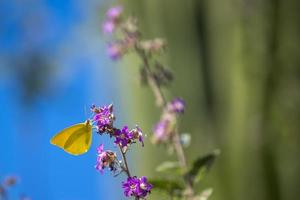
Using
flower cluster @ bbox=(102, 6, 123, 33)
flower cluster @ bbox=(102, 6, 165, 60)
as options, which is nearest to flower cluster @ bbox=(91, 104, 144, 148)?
flower cluster @ bbox=(102, 6, 165, 60)

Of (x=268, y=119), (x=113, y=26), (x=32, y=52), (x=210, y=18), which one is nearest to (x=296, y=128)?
(x=268, y=119)

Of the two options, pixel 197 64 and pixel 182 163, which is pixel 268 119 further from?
pixel 182 163

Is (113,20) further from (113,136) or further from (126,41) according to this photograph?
(113,136)

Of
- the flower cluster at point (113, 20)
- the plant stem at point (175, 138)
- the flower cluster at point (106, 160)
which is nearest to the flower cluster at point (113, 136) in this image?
the flower cluster at point (106, 160)

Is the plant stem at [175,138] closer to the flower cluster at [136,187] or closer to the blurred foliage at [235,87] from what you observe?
the flower cluster at [136,187]

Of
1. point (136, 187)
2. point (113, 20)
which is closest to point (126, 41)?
point (113, 20)

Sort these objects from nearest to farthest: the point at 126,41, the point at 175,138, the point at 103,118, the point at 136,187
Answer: the point at 136,187 < the point at 103,118 < the point at 175,138 < the point at 126,41

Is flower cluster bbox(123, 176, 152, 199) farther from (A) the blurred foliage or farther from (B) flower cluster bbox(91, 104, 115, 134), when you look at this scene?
(A) the blurred foliage
